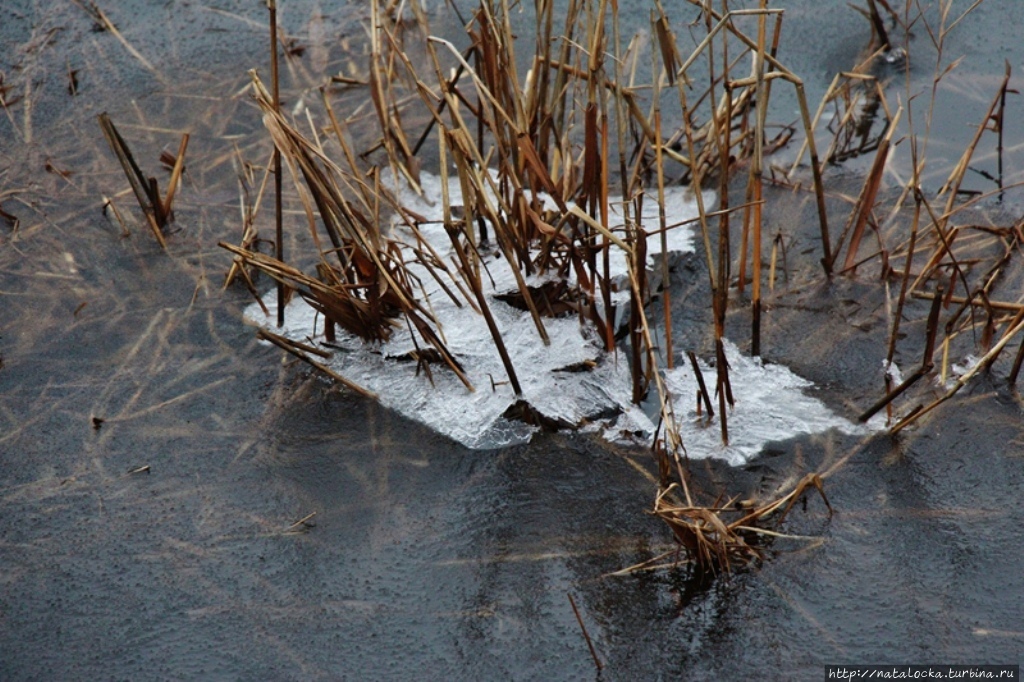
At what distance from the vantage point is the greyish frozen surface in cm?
201

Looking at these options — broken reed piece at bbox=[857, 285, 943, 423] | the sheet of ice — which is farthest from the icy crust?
broken reed piece at bbox=[857, 285, 943, 423]

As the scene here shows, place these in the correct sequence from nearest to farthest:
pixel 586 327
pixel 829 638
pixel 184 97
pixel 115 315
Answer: pixel 829 638, pixel 586 327, pixel 115 315, pixel 184 97

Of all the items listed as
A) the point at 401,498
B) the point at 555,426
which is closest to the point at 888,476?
the point at 555,426

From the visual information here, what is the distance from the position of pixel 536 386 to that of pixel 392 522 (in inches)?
17.9

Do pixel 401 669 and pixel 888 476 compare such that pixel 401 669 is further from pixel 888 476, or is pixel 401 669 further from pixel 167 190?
pixel 167 190

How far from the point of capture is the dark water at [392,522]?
1.62m

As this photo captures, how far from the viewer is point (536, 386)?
2111 millimetres

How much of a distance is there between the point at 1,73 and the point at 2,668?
2519 millimetres

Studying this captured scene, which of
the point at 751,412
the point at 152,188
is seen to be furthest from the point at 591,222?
the point at 152,188

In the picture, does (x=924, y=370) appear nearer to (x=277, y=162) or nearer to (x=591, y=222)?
(x=591, y=222)

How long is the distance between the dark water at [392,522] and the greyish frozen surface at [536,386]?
5 centimetres

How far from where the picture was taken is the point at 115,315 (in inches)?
97.1

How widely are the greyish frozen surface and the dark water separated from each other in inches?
2.0

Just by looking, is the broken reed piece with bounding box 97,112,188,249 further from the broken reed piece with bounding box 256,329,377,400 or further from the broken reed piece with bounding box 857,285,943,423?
the broken reed piece with bounding box 857,285,943,423
